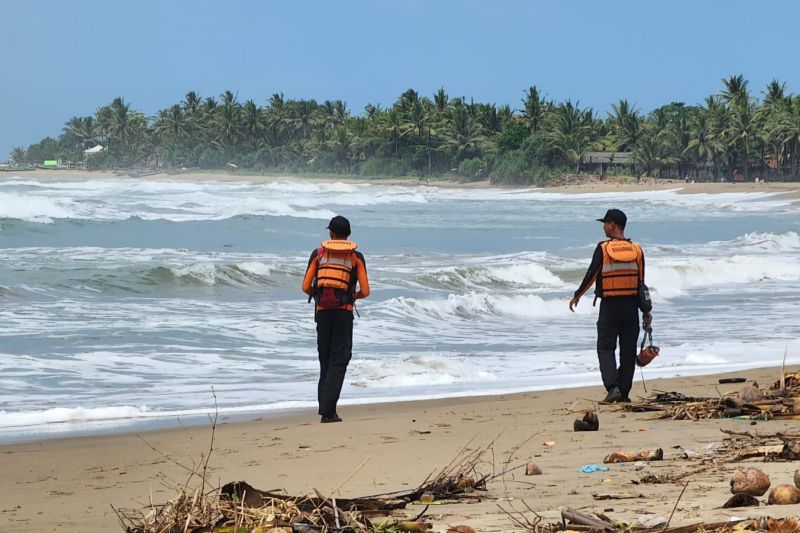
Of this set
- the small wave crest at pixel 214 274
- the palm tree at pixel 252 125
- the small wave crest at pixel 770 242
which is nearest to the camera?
the small wave crest at pixel 214 274

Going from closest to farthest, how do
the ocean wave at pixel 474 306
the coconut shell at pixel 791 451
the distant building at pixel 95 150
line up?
A: the coconut shell at pixel 791 451
the ocean wave at pixel 474 306
the distant building at pixel 95 150

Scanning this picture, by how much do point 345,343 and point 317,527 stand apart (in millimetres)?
4532

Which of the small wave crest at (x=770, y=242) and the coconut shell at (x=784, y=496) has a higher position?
the coconut shell at (x=784, y=496)

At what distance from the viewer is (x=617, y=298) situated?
330 inches

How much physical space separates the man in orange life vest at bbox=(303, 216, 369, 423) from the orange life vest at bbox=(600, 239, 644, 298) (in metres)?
1.70

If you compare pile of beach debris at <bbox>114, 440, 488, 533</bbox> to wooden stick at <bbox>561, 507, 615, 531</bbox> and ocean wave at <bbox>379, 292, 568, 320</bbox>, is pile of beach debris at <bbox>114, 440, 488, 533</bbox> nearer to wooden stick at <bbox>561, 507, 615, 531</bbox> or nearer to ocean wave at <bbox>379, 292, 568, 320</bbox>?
wooden stick at <bbox>561, 507, 615, 531</bbox>

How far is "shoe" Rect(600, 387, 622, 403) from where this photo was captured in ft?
27.3

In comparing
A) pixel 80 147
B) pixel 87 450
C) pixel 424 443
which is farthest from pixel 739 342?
pixel 80 147

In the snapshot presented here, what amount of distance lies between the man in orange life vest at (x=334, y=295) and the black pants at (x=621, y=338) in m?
1.76

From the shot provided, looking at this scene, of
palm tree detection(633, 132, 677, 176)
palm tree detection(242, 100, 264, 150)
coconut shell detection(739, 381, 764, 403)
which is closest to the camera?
coconut shell detection(739, 381, 764, 403)

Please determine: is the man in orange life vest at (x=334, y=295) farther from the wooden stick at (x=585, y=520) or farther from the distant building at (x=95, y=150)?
the distant building at (x=95, y=150)

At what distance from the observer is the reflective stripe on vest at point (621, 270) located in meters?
8.31

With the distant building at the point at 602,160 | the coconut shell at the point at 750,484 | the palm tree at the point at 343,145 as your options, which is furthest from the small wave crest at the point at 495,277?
the palm tree at the point at 343,145

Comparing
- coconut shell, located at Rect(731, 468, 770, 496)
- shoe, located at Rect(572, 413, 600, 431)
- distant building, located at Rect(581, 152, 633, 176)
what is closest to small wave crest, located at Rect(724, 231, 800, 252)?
shoe, located at Rect(572, 413, 600, 431)
